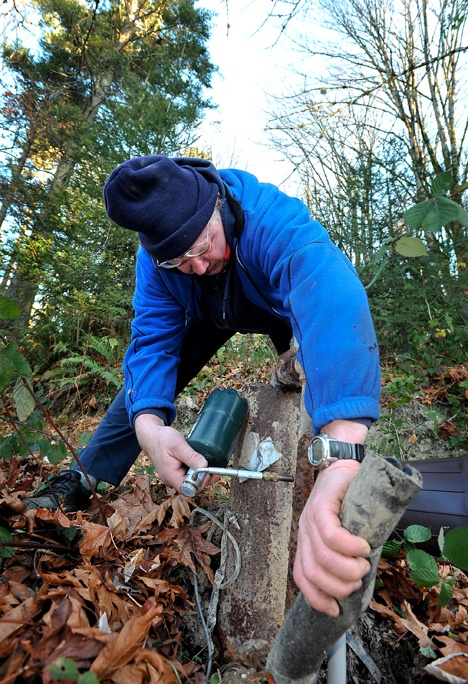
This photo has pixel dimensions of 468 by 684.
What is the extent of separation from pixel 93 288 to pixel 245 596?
8.15 metres

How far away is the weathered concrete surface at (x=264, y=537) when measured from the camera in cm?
160

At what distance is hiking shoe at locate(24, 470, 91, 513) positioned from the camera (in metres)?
2.08

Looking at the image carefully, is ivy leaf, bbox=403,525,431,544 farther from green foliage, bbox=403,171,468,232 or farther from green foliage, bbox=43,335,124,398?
green foliage, bbox=43,335,124,398

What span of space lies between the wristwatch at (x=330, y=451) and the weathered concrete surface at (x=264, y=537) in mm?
411

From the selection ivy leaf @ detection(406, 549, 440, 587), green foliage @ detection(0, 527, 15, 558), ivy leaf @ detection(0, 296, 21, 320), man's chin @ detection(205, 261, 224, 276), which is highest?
man's chin @ detection(205, 261, 224, 276)

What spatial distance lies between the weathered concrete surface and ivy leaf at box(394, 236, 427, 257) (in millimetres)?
848

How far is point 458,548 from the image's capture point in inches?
40.8

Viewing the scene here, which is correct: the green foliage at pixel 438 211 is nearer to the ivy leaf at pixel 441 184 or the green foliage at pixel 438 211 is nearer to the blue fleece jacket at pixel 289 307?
the ivy leaf at pixel 441 184

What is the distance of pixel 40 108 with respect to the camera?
12.1m

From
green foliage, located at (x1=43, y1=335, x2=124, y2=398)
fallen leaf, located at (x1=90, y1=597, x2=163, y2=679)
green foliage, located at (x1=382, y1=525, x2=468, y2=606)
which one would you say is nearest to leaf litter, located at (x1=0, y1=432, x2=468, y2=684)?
fallen leaf, located at (x1=90, y1=597, x2=163, y2=679)

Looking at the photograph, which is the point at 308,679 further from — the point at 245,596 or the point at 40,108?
the point at 40,108

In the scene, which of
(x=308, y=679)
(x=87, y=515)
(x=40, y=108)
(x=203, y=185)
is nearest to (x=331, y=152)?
(x=203, y=185)

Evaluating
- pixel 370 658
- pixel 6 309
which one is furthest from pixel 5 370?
pixel 370 658

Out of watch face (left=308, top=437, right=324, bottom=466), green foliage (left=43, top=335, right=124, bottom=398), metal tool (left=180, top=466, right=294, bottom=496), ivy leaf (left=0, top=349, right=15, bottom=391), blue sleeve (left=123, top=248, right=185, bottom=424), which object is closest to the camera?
watch face (left=308, top=437, right=324, bottom=466)
